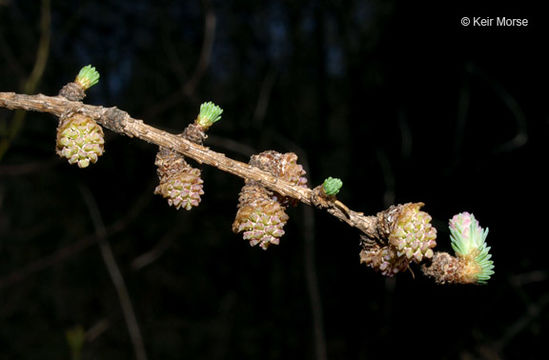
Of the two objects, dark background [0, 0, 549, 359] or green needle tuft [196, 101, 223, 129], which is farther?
dark background [0, 0, 549, 359]

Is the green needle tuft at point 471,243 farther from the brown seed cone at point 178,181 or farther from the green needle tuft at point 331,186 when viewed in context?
the brown seed cone at point 178,181

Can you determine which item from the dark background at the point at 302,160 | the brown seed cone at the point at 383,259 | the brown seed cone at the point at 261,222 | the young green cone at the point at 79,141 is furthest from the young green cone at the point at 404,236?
the dark background at the point at 302,160

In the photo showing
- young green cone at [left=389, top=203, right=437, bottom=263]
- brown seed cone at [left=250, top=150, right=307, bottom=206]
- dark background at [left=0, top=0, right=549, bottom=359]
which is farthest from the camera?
dark background at [left=0, top=0, right=549, bottom=359]

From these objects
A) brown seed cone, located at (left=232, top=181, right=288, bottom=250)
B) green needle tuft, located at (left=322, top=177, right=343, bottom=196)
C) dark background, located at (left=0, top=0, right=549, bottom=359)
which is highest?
dark background, located at (left=0, top=0, right=549, bottom=359)

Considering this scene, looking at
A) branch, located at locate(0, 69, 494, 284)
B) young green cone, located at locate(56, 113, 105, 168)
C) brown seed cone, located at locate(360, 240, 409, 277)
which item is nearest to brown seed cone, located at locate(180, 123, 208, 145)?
branch, located at locate(0, 69, 494, 284)

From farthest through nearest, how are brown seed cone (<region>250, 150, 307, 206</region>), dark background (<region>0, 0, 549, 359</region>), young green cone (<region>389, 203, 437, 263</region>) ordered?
dark background (<region>0, 0, 549, 359</region>) → brown seed cone (<region>250, 150, 307, 206</region>) → young green cone (<region>389, 203, 437, 263</region>)

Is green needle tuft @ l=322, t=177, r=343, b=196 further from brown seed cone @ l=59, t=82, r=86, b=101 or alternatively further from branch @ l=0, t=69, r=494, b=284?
brown seed cone @ l=59, t=82, r=86, b=101

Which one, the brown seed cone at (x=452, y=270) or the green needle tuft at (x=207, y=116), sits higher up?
the green needle tuft at (x=207, y=116)
